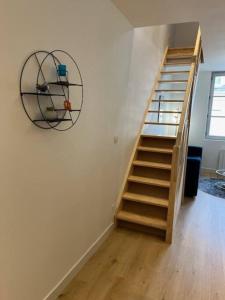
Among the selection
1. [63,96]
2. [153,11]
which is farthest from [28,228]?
[153,11]

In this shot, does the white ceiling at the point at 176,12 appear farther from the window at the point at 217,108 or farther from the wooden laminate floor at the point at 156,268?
the window at the point at 217,108

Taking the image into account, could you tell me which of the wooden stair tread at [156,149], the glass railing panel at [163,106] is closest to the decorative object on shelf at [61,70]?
the wooden stair tread at [156,149]

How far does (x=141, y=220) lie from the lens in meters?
3.04

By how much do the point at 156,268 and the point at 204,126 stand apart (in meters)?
5.04

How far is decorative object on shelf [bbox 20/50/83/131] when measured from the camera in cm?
139

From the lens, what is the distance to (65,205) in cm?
193

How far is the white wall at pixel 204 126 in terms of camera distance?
6.44 metres

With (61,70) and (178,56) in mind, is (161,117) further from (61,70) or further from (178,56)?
(61,70)

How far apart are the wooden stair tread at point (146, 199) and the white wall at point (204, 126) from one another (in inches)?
153

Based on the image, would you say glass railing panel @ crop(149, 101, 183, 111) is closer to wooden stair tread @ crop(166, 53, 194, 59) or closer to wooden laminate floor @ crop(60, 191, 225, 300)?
wooden stair tread @ crop(166, 53, 194, 59)

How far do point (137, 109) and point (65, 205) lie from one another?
2.26 metres

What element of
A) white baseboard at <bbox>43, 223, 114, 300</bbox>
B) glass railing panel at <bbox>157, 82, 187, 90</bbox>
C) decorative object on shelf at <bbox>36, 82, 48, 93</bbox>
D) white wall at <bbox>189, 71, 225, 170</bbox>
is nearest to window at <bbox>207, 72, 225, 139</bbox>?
white wall at <bbox>189, 71, 225, 170</bbox>

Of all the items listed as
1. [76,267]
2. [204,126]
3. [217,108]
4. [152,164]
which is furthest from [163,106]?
[76,267]

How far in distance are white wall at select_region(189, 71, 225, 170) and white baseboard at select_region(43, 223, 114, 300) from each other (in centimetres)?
451
